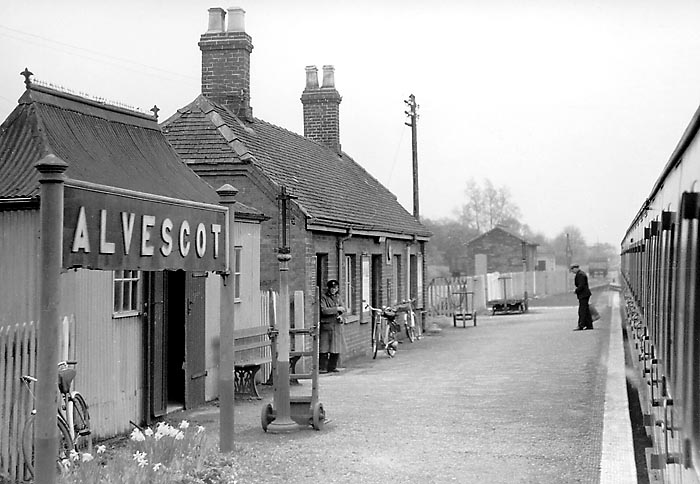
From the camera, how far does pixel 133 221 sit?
20.1ft

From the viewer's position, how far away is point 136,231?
6.19 metres

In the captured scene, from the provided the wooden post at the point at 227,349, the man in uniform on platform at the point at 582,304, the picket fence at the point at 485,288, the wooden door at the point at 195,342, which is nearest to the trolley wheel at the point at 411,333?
the man in uniform on platform at the point at 582,304

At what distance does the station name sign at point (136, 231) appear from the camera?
211 inches

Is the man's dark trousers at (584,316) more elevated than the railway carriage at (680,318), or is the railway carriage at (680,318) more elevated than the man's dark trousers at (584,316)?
the railway carriage at (680,318)

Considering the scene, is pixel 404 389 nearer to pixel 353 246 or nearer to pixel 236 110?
pixel 353 246

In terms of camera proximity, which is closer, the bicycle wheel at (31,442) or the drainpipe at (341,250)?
the bicycle wheel at (31,442)

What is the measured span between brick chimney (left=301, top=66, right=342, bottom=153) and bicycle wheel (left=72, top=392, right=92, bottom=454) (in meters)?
18.2

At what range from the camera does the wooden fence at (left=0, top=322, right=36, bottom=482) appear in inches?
292

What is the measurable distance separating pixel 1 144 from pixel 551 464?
638cm

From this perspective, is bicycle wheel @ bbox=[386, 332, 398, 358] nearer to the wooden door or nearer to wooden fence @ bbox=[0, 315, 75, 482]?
the wooden door

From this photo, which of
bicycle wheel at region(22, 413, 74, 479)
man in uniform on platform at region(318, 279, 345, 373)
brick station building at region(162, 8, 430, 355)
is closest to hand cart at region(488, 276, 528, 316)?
brick station building at region(162, 8, 430, 355)

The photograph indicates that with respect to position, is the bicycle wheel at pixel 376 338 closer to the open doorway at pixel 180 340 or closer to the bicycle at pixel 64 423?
the open doorway at pixel 180 340

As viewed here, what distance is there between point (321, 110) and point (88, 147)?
17.4 meters

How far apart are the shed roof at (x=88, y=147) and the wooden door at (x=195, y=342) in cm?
144
